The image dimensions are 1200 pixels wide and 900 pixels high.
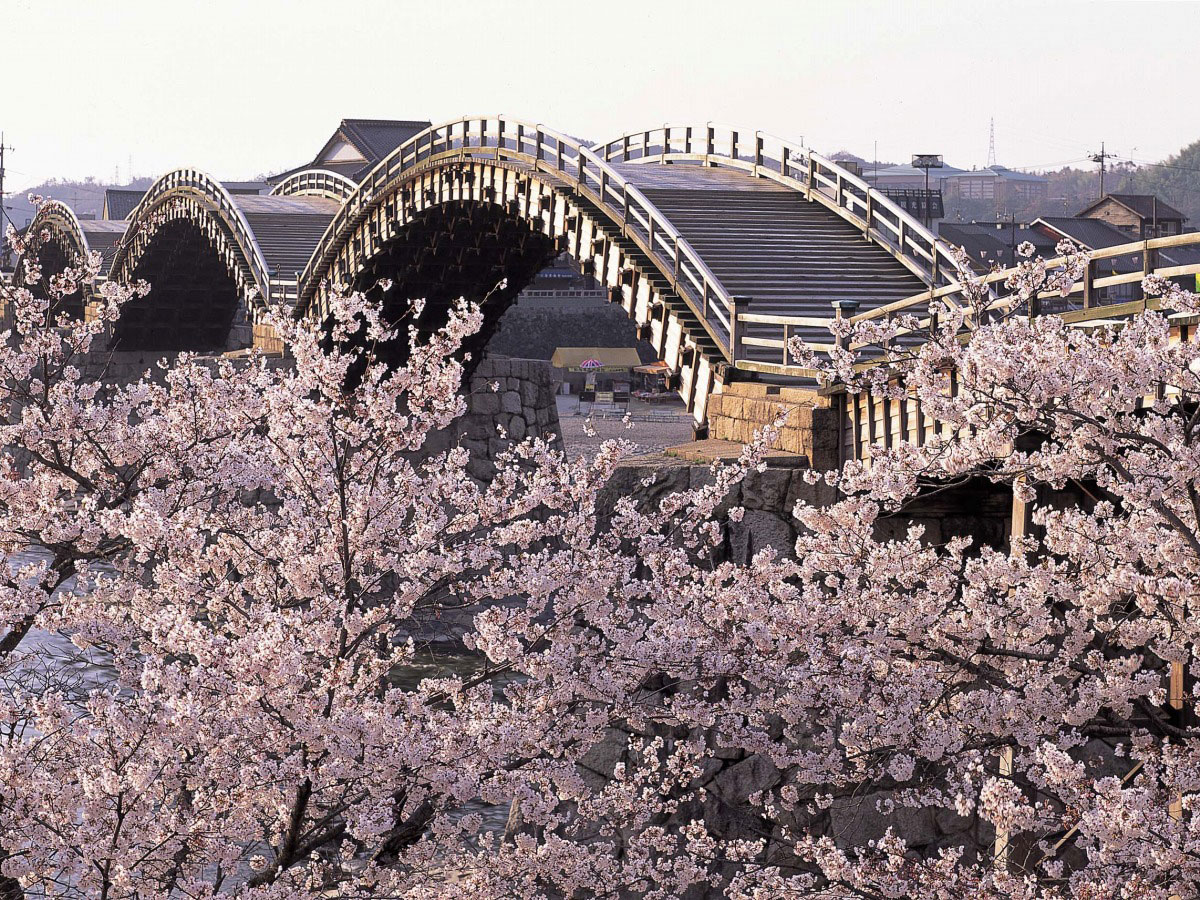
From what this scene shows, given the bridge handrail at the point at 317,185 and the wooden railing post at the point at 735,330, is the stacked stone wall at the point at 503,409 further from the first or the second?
the bridge handrail at the point at 317,185

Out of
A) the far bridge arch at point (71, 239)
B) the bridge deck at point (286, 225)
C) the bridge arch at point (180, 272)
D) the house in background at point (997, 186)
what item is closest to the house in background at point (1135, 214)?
the bridge deck at point (286, 225)

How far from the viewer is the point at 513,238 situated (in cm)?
2838

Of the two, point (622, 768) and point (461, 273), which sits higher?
point (461, 273)

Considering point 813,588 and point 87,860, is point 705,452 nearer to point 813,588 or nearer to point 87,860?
point 813,588

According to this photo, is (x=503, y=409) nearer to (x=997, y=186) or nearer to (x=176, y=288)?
(x=176, y=288)

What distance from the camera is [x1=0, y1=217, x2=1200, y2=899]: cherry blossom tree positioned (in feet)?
21.5

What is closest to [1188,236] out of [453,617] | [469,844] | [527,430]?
[469,844]

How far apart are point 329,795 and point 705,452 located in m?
8.08

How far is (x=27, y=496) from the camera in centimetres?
922

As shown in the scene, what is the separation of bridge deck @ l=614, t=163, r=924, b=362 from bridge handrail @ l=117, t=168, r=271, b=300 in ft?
44.1

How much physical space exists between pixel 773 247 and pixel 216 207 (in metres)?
22.6

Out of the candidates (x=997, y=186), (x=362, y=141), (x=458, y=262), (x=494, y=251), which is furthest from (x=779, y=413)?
(x=997, y=186)

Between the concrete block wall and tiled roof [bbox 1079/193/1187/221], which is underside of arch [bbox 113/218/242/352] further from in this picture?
tiled roof [bbox 1079/193/1187/221]

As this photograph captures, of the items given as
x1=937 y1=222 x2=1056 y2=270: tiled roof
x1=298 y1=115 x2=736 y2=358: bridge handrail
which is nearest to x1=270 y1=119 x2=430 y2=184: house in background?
x1=937 y1=222 x2=1056 y2=270: tiled roof
